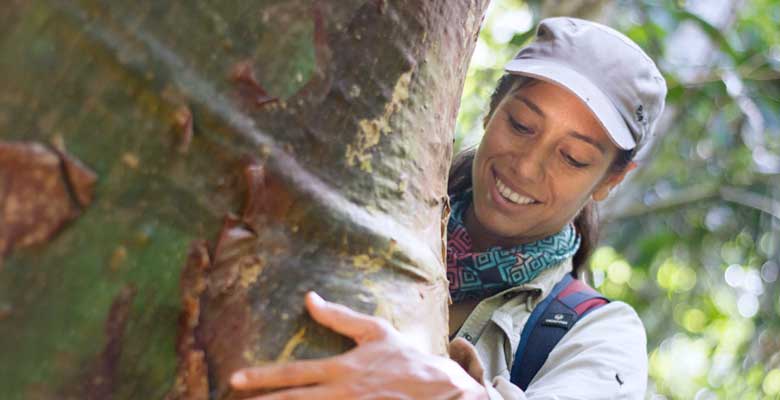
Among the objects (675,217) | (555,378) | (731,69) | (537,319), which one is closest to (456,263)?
(537,319)

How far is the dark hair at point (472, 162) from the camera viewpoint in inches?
90.1

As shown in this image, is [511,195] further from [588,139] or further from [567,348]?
[567,348]

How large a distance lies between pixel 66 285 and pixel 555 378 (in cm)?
102

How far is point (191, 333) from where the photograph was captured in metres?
0.99

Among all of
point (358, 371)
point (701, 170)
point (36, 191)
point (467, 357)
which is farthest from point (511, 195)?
point (701, 170)

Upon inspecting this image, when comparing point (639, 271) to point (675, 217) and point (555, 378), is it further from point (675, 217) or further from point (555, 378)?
point (555, 378)

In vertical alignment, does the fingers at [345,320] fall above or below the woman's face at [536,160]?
above

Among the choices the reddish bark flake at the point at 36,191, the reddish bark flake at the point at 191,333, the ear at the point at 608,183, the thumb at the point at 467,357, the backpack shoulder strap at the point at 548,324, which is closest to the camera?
Answer: the reddish bark flake at the point at 36,191

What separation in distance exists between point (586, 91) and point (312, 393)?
128cm

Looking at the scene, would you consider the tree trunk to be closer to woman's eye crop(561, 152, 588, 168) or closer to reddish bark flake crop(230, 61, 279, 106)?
reddish bark flake crop(230, 61, 279, 106)

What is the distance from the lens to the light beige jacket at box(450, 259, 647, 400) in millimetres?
1655

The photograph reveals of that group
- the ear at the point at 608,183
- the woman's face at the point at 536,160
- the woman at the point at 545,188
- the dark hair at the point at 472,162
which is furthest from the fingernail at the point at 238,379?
the ear at the point at 608,183

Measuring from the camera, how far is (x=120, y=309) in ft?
3.06

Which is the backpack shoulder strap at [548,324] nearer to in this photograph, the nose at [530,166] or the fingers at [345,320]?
the nose at [530,166]
